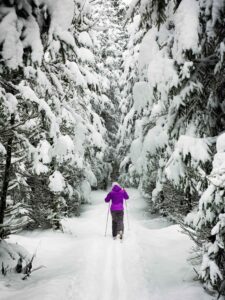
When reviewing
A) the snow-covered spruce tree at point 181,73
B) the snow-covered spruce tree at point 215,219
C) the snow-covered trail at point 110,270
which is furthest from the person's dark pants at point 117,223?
the snow-covered spruce tree at point 215,219

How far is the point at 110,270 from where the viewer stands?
7.18 meters

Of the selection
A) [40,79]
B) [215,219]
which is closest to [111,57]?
[40,79]

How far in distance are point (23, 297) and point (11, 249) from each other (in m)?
1.74

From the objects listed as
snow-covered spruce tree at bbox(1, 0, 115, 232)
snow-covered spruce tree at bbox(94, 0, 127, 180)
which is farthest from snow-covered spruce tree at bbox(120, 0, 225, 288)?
snow-covered spruce tree at bbox(94, 0, 127, 180)

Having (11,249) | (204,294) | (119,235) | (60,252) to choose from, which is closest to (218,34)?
(204,294)

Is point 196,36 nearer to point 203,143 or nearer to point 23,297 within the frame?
point 203,143

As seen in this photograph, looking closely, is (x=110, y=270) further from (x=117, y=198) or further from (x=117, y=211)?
(x=117, y=198)

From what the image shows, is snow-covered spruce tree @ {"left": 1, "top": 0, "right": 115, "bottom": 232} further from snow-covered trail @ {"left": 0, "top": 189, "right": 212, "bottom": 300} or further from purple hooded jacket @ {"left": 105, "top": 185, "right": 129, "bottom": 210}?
purple hooded jacket @ {"left": 105, "top": 185, "right": 129, "bottom": 210}

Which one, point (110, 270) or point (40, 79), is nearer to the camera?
point (40, 79)

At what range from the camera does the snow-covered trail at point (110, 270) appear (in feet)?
18.1

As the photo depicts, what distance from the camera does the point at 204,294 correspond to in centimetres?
511

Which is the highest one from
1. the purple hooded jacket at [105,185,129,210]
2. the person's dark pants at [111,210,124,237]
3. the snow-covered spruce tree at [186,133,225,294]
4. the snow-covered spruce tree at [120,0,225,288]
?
the snow-covered spruce tree at [120,0,225,288]

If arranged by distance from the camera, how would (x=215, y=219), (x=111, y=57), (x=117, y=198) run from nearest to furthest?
(x=215, y=219) < (x=117, y=198) < (x=111, y=57)

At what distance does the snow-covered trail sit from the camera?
5504 millimetres
